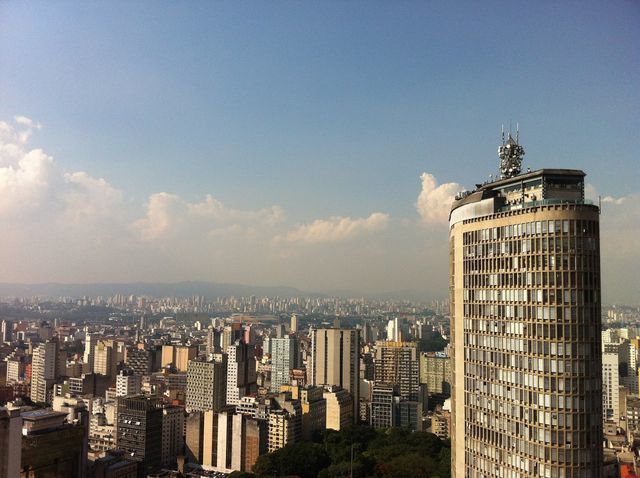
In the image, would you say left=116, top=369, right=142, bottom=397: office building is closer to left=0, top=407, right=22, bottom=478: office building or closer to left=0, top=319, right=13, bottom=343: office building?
left=0, top=319, right=13, bottom=343: office building

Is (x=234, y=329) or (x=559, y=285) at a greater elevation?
(x=559, y=285)

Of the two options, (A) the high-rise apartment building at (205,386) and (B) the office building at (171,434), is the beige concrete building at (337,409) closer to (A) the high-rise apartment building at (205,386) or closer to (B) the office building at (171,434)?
(A) the high-rise apartment building at (205,386)

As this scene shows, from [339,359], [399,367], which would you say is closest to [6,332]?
[339,359]

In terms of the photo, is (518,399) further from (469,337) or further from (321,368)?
(321,368)

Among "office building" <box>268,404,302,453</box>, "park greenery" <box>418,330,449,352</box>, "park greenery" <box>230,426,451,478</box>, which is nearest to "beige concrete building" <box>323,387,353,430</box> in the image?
"office building" <box>268,404,302,453</box>

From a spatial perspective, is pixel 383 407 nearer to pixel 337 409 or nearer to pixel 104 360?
pixel 337 409

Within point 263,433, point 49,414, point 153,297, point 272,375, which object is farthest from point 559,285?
point 153,297
